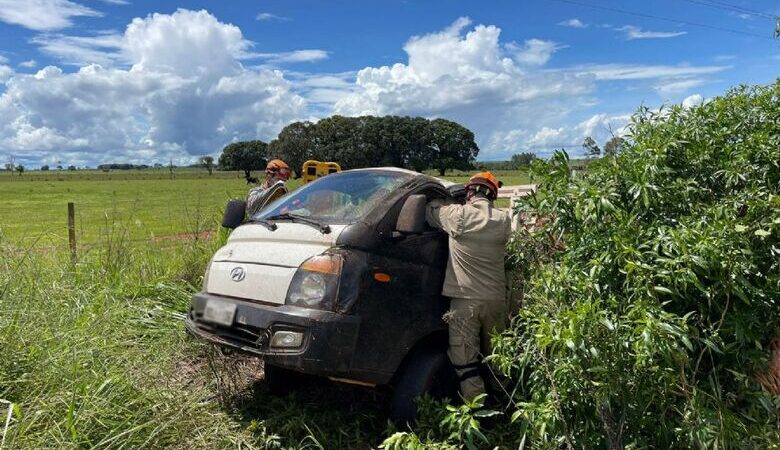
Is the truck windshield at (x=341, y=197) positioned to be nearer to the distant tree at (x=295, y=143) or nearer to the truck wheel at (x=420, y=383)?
the truck wheel at (x=420, y=383)

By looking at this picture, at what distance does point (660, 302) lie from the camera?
3150 mm

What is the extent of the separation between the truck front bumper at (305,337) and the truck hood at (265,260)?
0.15m

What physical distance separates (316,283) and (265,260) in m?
0.50

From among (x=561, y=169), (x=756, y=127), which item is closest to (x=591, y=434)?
(x=561, y=169)

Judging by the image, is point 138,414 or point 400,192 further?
point 400,192

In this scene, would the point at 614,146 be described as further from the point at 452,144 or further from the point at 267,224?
the point at 452,144

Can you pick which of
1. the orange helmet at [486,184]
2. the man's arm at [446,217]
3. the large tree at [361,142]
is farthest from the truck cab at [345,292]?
the large tree at [361,142]

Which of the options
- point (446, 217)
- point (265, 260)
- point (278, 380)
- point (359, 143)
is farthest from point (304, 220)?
point (359, 143)

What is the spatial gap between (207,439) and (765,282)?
3623mm

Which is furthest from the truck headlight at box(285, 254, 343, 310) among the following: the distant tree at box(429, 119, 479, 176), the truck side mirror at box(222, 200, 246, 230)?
the distant tree at box(429, 119, 479, 176)

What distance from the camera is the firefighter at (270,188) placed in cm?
676

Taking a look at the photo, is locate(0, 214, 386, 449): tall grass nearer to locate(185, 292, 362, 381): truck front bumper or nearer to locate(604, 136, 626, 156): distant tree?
locate(185, 292, 362, 381): truck front bumper

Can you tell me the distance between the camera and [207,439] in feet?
12.9

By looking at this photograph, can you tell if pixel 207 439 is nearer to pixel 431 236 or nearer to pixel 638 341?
pixel 431 236
